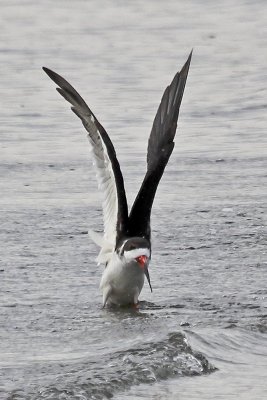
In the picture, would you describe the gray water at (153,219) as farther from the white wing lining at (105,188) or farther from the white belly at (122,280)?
the white wing lining at (105,188)

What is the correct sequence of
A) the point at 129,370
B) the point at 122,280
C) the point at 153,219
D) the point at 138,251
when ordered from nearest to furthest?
the point at 129,370, the point at 138,251, the point at 122,280, the point at 153,219

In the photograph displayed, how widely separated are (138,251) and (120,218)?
1.81 feet

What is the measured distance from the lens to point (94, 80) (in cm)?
1686

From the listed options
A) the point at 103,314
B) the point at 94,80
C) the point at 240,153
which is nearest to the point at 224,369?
the point at 103,314

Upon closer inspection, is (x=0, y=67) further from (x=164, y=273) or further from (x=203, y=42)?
(x=164, y=273)

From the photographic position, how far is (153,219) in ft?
36.0

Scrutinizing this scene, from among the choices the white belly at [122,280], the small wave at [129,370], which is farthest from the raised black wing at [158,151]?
the small wave at [129,370]

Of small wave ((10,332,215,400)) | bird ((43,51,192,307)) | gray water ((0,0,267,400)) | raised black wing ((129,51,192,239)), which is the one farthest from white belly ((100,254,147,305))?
small wave ((10,332,215,400))

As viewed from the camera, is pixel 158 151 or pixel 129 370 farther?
pixel 158 151

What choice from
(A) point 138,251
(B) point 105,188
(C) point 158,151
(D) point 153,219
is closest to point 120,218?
(B) point 105,188

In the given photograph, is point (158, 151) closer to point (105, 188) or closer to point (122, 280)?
point (105, 188)

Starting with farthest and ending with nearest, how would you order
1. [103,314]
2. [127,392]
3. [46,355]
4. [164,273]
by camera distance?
[164,273] < [103,314] < [46,355] < [127,392]

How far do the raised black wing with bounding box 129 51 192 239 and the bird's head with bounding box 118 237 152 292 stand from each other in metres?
0.20

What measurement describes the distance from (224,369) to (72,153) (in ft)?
19.4
